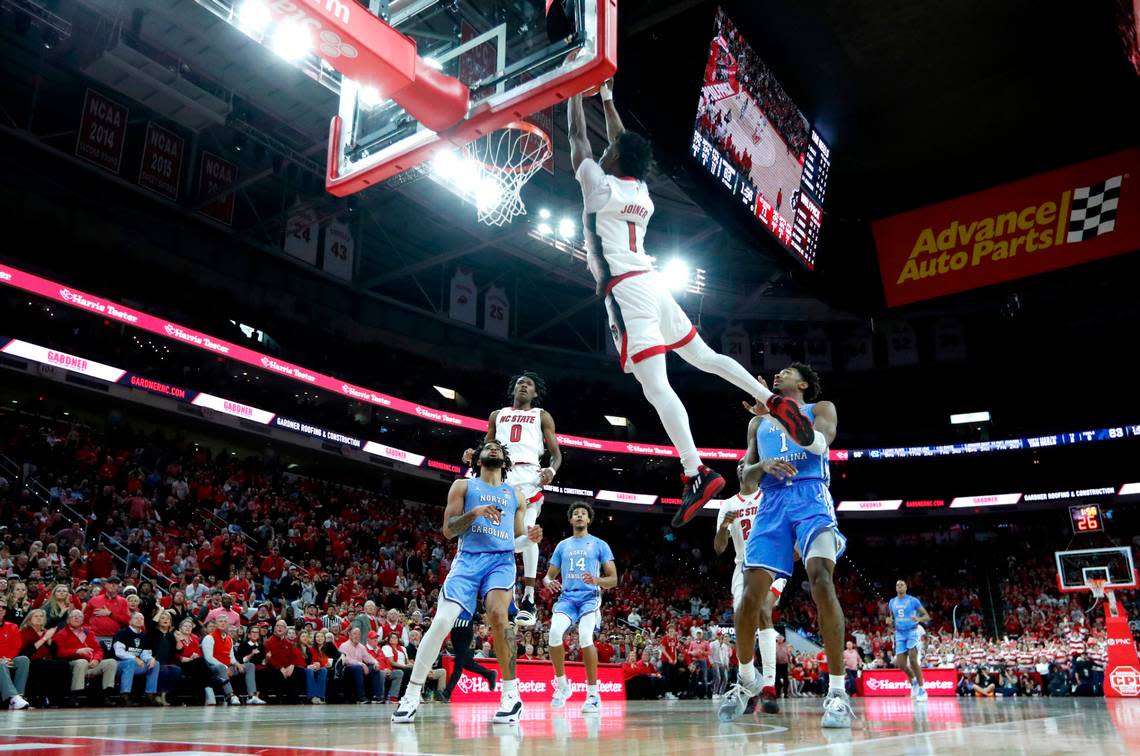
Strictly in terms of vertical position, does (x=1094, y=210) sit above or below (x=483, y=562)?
above

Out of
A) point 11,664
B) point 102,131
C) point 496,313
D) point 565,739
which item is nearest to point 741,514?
point 565,739

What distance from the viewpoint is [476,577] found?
539 cm

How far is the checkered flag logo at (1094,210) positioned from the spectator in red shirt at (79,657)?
1280 centimetres

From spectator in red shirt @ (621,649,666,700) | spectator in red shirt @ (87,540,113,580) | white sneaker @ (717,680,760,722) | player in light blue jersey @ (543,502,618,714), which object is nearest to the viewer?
white sneaker @ (717,680,760,722)

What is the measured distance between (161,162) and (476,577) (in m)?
19.0

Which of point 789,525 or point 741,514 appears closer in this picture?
point 789,525

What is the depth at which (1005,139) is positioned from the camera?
458 inches

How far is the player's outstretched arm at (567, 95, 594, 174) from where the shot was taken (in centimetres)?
528

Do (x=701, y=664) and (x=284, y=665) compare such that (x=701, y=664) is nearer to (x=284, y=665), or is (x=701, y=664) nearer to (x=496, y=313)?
(x=284, y=665)

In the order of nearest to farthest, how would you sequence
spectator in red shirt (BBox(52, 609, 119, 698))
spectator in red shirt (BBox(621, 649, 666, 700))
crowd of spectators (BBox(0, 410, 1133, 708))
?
1. spectator in red shirt (BBox(52, 609, 119, 698))
2. crowd of spectators (BBox(0, 410, 1133, 708))
3. spectator in red shirt (BBox(621, 649, 666, 700))

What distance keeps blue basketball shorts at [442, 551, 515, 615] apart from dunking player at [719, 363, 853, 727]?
153 centimetres

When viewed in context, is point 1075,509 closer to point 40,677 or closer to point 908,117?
point 908,117

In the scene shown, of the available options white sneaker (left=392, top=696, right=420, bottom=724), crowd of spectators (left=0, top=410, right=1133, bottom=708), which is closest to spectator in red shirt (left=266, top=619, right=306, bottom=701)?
crowd of spectators (left=0, top=410, right=1133, bottom=708)

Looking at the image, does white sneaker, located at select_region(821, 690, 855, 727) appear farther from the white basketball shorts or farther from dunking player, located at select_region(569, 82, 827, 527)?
the white basketball shorts
